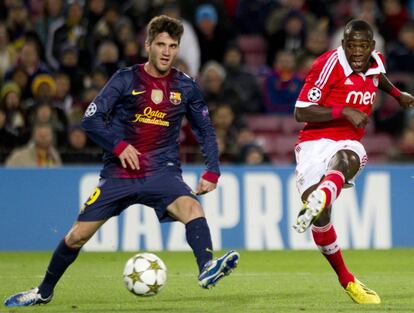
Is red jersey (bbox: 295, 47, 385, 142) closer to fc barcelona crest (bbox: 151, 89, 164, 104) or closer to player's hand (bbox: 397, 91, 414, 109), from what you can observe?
player's hand (bbox: 397, 91, 414, 109)

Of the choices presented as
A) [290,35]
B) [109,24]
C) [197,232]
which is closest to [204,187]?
[197,232]

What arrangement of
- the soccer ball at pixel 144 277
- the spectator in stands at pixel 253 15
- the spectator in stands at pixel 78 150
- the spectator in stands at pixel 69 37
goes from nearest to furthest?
1. the soccer ball at pixel 144 277
2. the spectator in stands at pixel 78 150
3. the spectator in stands at pixel 69 37
4. the spectator in stands at pixel 253 15

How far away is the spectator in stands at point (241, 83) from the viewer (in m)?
15.3

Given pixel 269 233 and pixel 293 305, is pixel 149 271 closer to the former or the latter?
pixel 293 305

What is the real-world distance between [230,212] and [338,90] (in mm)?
4455

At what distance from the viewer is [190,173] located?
1263 cm

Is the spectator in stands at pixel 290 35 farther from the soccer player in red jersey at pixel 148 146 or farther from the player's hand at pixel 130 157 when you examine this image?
the player's hand at pixel 130 157

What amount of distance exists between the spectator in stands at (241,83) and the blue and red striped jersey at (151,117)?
7.19 m

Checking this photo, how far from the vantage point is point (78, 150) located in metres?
13.4

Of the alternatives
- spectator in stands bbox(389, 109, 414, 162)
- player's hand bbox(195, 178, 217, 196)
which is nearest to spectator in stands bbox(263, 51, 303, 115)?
spectator in stands bbox(389, 109, 414, 162)

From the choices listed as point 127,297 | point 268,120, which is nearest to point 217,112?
point 268,120

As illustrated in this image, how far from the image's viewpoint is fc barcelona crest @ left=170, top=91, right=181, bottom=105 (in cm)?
786

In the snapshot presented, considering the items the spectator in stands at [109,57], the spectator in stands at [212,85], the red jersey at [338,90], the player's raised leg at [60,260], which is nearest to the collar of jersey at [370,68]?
the red jersey at [338,90]

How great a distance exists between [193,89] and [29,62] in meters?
7.44
